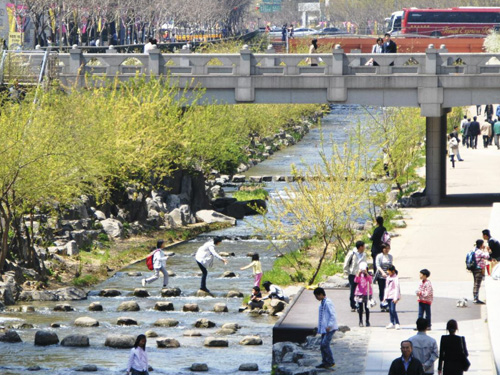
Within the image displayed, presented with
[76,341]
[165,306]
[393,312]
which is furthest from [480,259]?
[165,306]

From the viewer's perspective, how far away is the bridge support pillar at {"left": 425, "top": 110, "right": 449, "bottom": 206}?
50.1m

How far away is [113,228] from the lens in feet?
146

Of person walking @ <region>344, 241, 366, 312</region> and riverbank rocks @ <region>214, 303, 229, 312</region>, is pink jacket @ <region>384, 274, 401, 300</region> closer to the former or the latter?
person walking @ <region>344, 241, 366, 312</region>

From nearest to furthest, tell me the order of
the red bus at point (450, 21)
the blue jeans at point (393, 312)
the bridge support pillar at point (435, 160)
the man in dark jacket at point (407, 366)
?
1. the man in dark jacket at point (407, 366)
2. the blue jeans at point (393, 312)
3. the bridge support pillar at point (435, 160)
4. the red bus at point (450, 21)

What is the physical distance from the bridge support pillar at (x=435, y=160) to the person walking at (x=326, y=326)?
27637 millimetres

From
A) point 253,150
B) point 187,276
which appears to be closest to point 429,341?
point 187,276

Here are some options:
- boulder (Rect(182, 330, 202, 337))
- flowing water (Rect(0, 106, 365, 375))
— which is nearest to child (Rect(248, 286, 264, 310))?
flowing water (Rect(0, 106, 365, 375))

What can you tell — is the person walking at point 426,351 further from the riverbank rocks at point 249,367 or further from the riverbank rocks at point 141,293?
the riverbank rocks at point 141,293

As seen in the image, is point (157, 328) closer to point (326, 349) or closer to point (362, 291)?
point (362, 291)

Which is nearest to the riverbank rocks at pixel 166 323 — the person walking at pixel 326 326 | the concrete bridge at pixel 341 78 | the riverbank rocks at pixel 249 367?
the riverbank rocks at pixel 249 367

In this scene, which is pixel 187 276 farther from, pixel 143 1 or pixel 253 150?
pixel 143 1

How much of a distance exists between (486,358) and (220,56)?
28111 mm

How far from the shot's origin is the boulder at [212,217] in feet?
168

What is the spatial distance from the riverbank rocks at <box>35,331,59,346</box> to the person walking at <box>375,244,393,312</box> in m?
7.51
